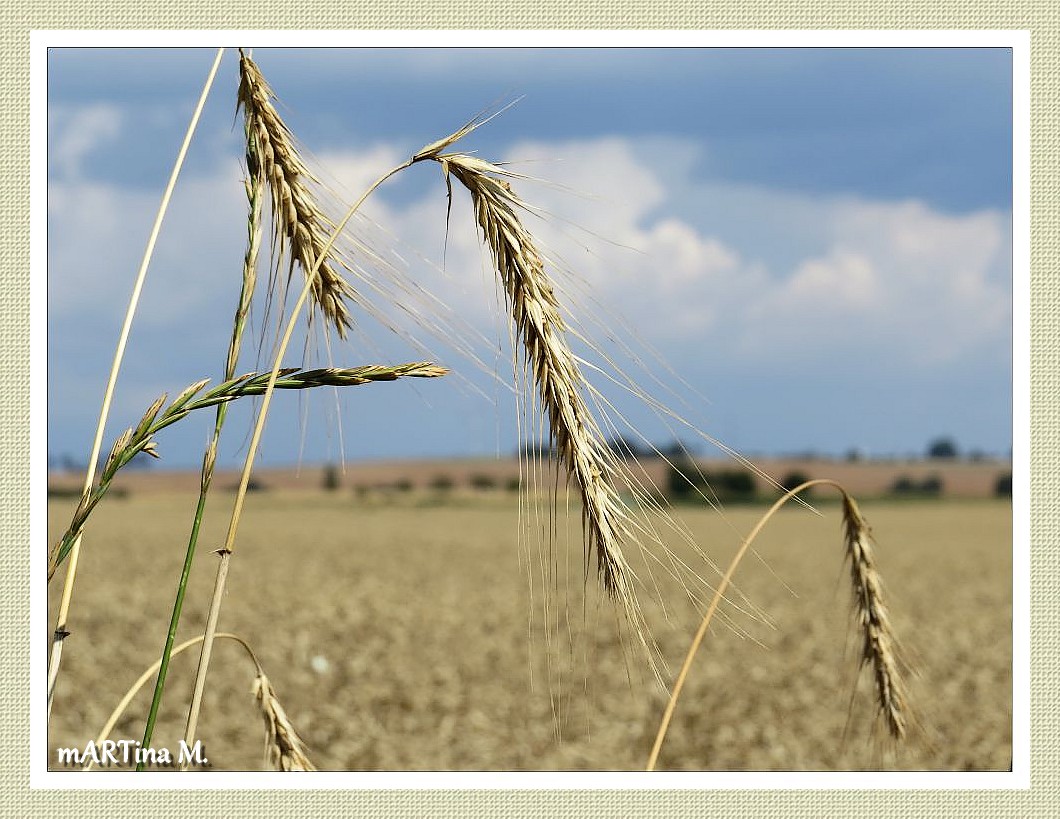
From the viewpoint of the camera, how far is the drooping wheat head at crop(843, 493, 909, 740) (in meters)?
1.99

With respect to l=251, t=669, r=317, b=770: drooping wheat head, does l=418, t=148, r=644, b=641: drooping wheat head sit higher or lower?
higher

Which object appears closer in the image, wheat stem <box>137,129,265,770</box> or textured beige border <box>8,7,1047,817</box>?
wheat stem <box>137,129,265,770</box>

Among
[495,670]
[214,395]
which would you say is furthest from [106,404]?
[495,670]

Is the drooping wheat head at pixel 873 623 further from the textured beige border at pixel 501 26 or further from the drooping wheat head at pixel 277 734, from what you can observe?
the drooping wheat head at pixel 277 734

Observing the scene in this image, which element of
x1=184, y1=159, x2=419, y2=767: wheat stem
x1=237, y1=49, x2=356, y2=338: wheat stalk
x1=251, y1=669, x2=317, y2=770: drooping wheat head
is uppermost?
x1=237, y1=49, x2=356, y2=338: wheat stalk

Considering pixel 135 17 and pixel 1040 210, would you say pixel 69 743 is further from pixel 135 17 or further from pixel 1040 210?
pixel 1040 210

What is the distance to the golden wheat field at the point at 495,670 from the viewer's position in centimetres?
718

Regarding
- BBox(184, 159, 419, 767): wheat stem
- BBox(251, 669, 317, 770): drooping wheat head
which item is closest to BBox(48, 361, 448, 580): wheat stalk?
BBox(184, 159, 419, 767): wheat stem

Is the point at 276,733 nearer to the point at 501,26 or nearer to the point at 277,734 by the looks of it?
the point at 277,734

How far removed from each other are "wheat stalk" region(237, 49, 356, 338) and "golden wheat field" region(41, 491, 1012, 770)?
157 centimetres

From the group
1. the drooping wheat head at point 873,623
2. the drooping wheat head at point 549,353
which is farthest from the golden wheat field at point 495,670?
the drooping wheat head at point 549,353

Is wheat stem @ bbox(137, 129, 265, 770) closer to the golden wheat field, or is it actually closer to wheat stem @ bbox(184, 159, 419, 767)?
wheat stem @ bbox(184, 159, 419, 767)

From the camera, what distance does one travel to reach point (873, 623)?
2016 mm

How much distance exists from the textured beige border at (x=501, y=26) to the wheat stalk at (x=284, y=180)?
0.86m
